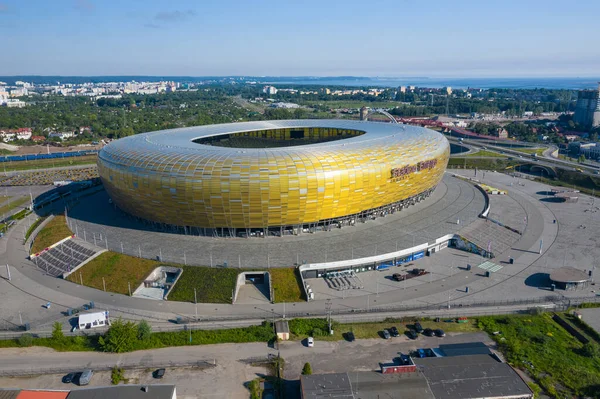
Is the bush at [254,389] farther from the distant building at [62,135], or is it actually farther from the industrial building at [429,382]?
the distant building at [62,135]

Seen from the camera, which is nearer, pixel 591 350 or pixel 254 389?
pixel 254 389

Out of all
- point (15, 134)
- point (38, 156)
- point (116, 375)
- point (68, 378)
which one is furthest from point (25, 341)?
point (15, 134)

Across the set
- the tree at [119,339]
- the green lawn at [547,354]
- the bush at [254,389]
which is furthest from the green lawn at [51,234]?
the green lawn at [547,354]

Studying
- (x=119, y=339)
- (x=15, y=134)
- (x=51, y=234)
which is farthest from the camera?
(x=15, y=134)

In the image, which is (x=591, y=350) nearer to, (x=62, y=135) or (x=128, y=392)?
(x=128, y=392)

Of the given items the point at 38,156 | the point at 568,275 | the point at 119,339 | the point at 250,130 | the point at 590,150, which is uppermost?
the point at 250,130

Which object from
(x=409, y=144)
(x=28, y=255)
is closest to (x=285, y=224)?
(x=409, y=144)

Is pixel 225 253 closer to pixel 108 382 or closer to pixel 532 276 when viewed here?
pixel 108 382
